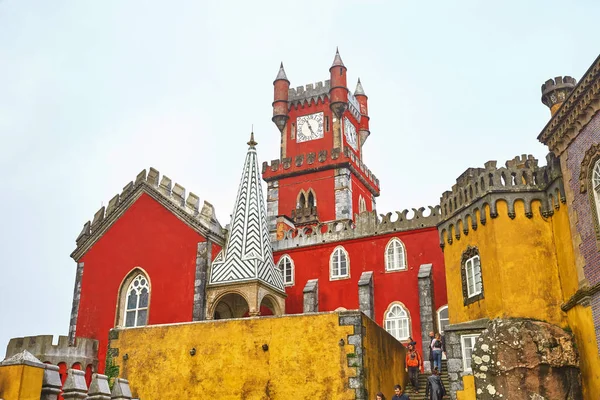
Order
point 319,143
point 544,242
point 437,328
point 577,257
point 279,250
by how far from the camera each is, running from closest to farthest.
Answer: point 577,257 → point 544,242 → point 437,328 → point 279,250 → point 319,143

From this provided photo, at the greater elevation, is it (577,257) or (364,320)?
(577,257)

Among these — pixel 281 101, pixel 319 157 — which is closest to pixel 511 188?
pixel 319 157

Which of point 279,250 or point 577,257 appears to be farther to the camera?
point 279,250

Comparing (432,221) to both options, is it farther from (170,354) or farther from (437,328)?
(170,354)

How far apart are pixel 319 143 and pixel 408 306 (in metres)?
17.8

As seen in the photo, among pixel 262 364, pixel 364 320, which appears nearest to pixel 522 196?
pixel 364 320

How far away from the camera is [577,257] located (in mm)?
15938

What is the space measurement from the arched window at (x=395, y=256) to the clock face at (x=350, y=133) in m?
15.9

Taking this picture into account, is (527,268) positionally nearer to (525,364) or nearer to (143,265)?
(525,364)

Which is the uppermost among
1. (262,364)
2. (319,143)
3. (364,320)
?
(319,143)

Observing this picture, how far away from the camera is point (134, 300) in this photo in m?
27.5

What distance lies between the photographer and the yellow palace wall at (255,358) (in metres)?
16.3

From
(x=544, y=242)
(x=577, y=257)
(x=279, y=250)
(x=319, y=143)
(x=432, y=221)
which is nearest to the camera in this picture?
(x=577, y=257)

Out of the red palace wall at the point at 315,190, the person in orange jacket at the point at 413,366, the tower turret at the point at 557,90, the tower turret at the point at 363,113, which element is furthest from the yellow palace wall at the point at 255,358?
the tower turret at the point at 363,113
